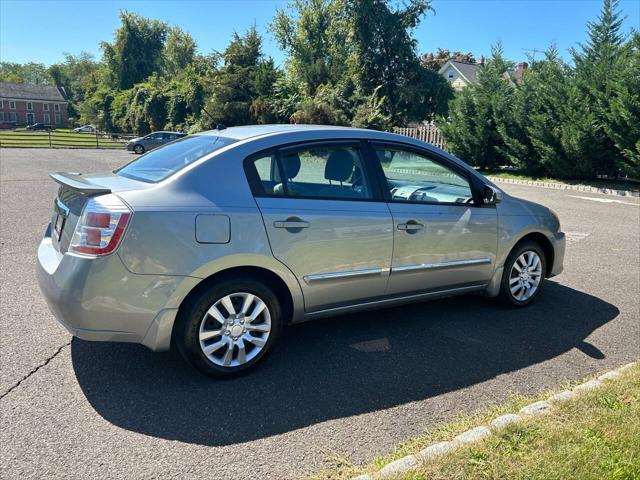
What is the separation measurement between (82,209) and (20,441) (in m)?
1.36

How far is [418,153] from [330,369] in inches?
78.6

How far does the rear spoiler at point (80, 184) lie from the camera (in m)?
3.15

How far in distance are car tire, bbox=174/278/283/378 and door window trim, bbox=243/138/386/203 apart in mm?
645

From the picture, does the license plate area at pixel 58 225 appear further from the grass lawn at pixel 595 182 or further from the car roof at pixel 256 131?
the grass lawn at pixel 595 182

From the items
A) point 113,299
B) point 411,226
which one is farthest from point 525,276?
point 113,299

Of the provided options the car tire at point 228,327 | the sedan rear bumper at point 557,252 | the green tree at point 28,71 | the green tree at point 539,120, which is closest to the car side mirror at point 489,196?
the sedan rear bumper at point 557,252

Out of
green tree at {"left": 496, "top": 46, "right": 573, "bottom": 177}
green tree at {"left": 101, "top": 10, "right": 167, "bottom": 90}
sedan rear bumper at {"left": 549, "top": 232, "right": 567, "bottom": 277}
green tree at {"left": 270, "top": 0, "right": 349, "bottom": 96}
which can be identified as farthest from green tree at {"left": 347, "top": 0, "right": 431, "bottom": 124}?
green tree at {"left": 101, "top": 10, "right": 167, "bottom": 90}

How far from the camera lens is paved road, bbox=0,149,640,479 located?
2639mm

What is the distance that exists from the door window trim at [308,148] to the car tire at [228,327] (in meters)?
0.65

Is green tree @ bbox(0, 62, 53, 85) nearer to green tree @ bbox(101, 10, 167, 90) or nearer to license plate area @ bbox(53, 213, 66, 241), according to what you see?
green tree @ bbox(101, 10, 167, 90)

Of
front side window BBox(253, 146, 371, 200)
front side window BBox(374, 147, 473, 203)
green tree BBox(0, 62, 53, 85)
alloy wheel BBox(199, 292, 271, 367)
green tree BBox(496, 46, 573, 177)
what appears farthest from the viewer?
green tree BBox(0, 62, 53, 85)

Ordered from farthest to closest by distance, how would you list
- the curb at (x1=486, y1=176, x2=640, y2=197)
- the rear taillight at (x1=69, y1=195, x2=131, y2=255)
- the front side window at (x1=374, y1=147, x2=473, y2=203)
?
1. the curb at (x1=486, y1=176, x2=640, y2=197)
2. the front side window at (x1=374, y1=147, x2=473, y2=203)
3. the rear taillight at (x1=69, y1=195, x2=131, y2=255)

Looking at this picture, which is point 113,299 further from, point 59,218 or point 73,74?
point 73,74

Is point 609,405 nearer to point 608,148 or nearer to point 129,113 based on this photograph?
point 608,148
